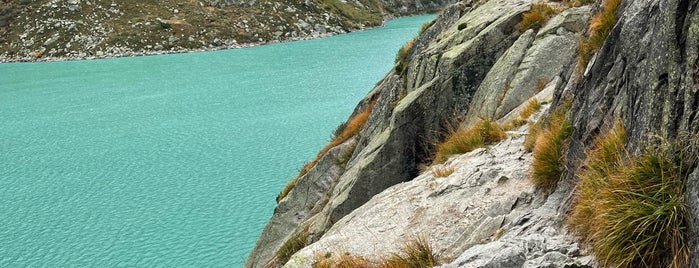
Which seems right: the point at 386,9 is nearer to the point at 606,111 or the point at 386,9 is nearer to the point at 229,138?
the point at 229,138

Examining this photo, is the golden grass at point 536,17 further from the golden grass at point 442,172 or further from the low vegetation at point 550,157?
the low vegetation at point 550,157

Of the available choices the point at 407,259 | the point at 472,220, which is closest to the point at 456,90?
the point at 472,220

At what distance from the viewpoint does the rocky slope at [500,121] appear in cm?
574

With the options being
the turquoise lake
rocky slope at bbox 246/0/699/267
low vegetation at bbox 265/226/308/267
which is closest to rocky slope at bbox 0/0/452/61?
the turquoise lake

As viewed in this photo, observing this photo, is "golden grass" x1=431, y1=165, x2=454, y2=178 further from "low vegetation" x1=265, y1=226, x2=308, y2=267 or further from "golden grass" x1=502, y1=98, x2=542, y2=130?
"low vegetation" x1=265, y1=226, x2=308, y2=267

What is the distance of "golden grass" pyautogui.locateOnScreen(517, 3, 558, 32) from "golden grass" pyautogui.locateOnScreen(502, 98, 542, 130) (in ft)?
13.9

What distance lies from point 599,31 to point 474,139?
169 inches

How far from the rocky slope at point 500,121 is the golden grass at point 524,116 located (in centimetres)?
42

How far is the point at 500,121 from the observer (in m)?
13.7

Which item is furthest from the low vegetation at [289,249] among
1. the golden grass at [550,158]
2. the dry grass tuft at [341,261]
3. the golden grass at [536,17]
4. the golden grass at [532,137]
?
the golden grass at [536,17]

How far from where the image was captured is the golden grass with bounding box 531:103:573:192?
7848mm

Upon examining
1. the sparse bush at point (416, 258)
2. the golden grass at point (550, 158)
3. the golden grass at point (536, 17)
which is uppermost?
the golden grass at point (536, 17)

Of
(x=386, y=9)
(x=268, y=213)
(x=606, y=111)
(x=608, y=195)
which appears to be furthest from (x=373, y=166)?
(x=386, y=9)

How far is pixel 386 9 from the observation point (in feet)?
538
